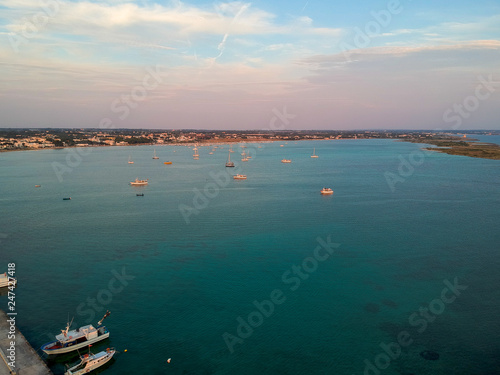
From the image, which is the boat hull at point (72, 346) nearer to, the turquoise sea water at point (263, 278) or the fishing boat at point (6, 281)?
the turquoise sea water at point (263, 278)

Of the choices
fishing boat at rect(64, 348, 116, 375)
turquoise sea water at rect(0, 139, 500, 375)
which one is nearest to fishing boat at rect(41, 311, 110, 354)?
turquoise sea water at rect(0, 139, 500, 375)

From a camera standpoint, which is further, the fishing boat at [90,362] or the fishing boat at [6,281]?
the fishing boat at [6,281]

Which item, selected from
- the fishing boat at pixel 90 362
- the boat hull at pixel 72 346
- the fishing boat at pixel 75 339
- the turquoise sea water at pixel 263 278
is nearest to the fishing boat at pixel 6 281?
the turquoise sea water at pixel 263 278

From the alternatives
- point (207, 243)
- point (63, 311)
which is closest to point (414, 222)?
point (207, 243)

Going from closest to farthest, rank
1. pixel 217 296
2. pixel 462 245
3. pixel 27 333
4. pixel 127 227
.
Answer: pixel 27 333, pixel 217 296, pixel 462 245, pixel 127 227

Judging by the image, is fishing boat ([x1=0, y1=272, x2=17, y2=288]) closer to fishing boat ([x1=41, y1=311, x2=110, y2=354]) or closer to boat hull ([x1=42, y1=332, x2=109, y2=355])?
fishing boat ([x1=41, y1=311, x2=110, y2=354])

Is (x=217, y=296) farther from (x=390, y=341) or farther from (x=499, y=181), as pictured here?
(x=499, y=181)
